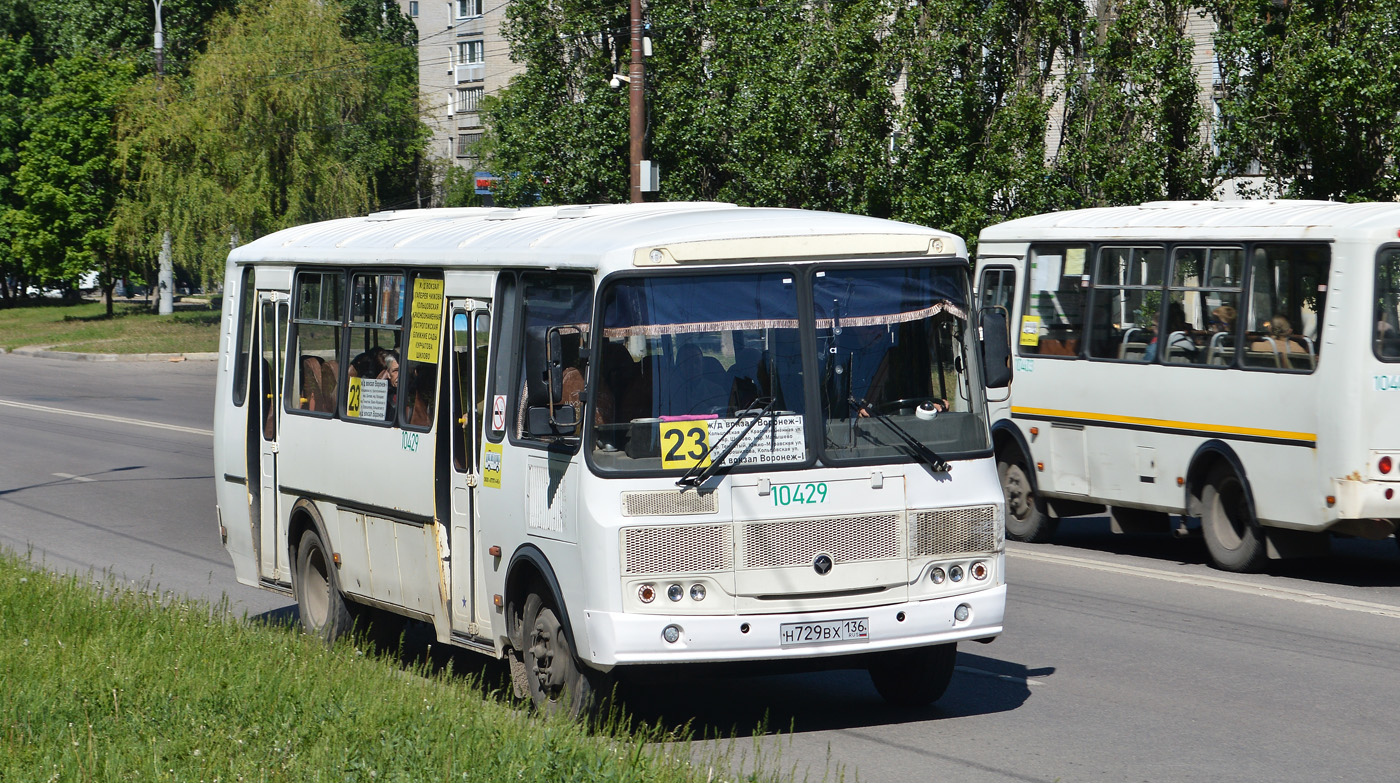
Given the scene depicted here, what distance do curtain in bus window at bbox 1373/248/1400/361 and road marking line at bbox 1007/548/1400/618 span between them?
1762 millimetres

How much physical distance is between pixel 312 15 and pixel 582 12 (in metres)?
15.2

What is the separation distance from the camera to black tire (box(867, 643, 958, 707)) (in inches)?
→ 332

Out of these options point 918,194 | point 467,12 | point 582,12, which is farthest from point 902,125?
point 467,12

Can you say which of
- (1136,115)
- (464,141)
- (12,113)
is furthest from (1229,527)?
(464,141)

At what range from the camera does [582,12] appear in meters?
38.7

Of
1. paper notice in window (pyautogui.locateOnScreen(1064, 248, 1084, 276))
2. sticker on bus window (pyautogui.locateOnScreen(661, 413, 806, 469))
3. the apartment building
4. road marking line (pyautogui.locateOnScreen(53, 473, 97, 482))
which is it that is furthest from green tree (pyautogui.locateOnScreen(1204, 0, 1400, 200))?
the apartment building

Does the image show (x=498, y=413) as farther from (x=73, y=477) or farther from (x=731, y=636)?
(x=73, y=477)

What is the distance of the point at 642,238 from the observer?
782cm

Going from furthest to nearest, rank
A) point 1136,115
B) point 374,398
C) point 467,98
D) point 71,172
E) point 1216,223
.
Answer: point 467,98 < point 71,172 < point 1136,115 < point 1216,223 < point 374,398

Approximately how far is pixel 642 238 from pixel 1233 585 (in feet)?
21.9

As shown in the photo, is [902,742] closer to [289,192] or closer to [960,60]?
[960,60]

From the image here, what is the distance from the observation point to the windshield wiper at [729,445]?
7.57 meters

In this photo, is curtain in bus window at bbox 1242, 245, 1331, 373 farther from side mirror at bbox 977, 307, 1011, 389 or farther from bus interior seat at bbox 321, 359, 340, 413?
bus interior seat at bbox 321, 359, 340, 413

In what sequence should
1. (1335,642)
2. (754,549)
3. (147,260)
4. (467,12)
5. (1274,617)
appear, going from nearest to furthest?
(754,549)
(1335,642)
(1274,617)
(147,260)
(467,12)
